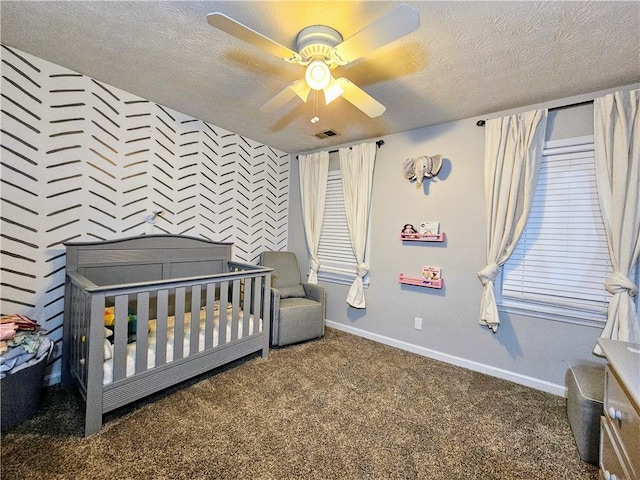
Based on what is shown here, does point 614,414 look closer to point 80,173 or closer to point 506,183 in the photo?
point 506,183

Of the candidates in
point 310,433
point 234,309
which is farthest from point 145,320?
point 310,433

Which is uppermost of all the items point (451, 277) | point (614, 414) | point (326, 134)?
point (326, 134)

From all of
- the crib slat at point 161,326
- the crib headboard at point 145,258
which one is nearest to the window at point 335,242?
the crib headboard at point 145,258

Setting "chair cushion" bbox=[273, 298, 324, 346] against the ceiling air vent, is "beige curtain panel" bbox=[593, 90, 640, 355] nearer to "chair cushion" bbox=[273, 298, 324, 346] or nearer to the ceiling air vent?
the ceiling air vent

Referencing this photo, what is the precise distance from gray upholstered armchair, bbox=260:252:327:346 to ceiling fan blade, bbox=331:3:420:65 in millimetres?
2160

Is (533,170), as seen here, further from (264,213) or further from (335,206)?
(264,213)

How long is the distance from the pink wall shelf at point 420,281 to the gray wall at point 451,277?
0.21 feet

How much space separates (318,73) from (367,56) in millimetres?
455

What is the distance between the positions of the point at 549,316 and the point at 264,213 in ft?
10.3

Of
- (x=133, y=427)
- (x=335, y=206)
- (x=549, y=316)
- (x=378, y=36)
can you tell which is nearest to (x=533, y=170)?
(x=549, y=316)

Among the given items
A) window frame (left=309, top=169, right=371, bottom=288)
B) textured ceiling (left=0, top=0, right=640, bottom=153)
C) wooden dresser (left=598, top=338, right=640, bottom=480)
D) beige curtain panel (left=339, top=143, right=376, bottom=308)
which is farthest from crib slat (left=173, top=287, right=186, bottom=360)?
wooden dresser (left=598, top=338, right=640, bottom=480)

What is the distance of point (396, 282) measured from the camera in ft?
9.87

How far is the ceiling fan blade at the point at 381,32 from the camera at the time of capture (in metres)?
1.08

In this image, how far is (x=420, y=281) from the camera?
278 centimetres
